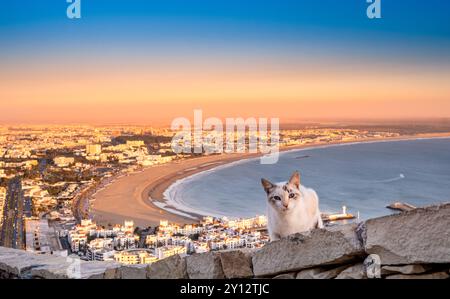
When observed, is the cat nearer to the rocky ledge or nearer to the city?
the rocky ledge

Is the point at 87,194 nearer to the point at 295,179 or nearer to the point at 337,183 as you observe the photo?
the point at 337,183

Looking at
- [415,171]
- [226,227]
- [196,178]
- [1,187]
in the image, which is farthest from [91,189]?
[415,171]

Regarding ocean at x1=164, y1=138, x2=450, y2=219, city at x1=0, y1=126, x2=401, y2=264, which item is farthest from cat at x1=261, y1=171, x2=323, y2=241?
ocean at x1=164, y1=138, x2=450, y2=219

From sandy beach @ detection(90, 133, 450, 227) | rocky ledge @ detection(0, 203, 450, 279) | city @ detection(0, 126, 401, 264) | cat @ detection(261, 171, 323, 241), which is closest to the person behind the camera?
rocky ledge @ detection(0, 203, 450, 279)

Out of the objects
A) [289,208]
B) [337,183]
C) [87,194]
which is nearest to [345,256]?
[289,208]

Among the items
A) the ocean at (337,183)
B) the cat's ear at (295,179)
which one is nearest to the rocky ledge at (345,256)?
the cat's ear at (295,179)

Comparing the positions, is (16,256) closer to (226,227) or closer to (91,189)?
(226,227)
